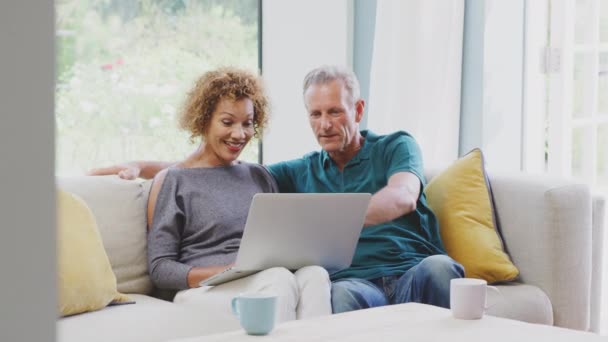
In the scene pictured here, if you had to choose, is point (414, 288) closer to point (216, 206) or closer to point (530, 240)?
point (530, 240)

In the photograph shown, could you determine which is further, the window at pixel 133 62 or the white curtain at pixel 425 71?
the window at pixel 133 62

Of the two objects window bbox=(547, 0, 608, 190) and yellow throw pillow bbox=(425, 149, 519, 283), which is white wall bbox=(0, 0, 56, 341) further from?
window bbox=(547, 0, 608, 190)

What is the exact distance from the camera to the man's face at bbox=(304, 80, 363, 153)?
275 centimetres

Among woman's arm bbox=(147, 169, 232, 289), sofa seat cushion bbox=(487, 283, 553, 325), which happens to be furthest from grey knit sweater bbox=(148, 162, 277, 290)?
sofa seat cushion bbox=(487, 283, 553, 325)

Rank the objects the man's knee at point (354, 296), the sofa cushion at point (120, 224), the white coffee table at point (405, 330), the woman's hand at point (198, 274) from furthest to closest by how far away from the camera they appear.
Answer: the sofa cushion at point (120, 224), the woman's hand at point (198, 274), the man's knee at point (354, 296), the white coffee table at point (405, 330)

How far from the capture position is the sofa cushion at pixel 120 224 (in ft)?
8.32

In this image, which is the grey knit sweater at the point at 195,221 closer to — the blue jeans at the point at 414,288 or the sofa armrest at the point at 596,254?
the blue jeans at the point at 414,288

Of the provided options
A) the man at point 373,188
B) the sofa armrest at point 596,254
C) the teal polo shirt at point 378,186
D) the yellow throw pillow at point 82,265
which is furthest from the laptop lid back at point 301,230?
the sofa armrest at point 596,254

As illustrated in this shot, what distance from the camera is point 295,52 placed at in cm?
407

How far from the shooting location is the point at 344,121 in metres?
2.77

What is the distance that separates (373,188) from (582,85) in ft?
4.75

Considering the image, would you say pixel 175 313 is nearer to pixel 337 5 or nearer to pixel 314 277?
pixel 314 277

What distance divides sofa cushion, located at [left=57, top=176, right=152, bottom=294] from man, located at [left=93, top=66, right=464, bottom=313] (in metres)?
0.10

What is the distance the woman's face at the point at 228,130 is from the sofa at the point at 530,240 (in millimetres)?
241
